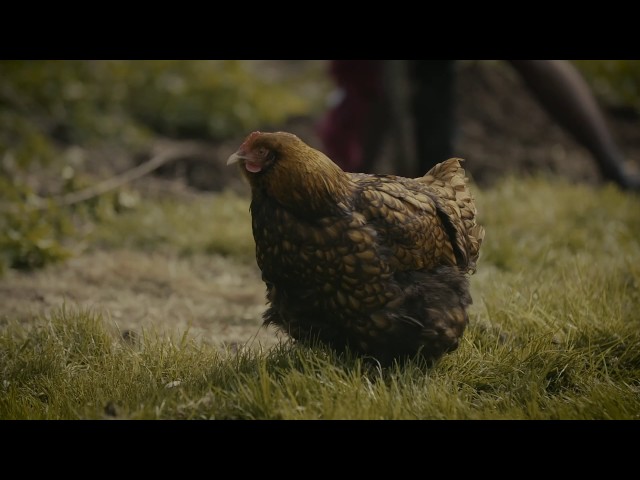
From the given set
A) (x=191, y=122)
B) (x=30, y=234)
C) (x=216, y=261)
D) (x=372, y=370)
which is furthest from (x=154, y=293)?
(x=191, y=122)

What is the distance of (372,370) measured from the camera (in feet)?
9.83

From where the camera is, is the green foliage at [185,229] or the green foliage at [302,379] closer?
the green foliage at [302,379]

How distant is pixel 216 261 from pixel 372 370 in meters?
2.21

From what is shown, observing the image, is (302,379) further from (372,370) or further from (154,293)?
(154,293)

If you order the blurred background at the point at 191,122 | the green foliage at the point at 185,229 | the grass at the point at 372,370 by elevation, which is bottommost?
the grass at the point at 372,370

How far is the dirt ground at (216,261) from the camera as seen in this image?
3.86m

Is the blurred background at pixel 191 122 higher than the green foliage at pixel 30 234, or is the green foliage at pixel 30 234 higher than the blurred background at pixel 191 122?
the blurred background at pixel 191 122

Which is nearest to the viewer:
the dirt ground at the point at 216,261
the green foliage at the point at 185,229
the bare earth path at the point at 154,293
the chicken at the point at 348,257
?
the chicken at the point at 348,257

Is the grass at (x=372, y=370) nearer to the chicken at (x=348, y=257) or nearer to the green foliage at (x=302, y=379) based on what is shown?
the green foliage at (x=302, y=379)

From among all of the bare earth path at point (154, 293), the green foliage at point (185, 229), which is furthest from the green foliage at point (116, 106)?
the bare earth path at point (154, 293)

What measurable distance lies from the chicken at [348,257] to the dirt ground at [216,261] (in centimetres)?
49
